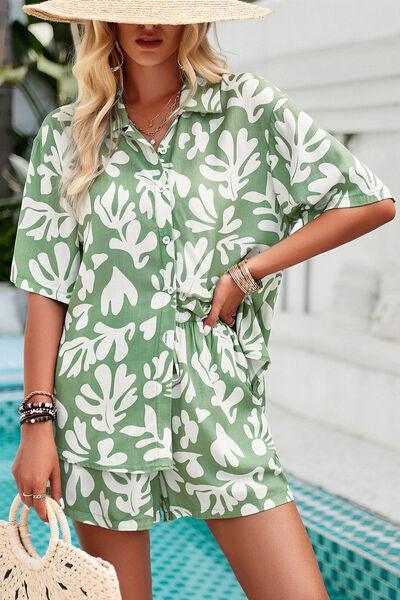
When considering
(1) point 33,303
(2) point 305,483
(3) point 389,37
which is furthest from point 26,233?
(3) point 389,37

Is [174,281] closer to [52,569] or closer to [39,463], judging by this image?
[39,463]

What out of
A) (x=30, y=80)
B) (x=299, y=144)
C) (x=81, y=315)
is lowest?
(x=81, y=315)

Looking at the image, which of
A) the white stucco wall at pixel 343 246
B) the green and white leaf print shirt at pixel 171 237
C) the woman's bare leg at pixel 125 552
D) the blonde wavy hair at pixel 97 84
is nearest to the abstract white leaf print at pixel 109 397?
the green and white leaf print shirt at pixel 171 237

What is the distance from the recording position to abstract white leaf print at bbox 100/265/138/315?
1.87 m

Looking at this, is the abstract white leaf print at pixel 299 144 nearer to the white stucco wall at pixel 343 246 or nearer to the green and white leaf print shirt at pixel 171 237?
the green and white leaf print shirt at pixel 171 237

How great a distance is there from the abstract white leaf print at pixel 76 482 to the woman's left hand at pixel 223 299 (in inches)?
14.7

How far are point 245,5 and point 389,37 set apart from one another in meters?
3.07

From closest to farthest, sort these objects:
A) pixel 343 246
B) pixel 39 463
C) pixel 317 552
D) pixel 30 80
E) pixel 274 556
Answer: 1. pixel 274 556
2. pixel 39 463
3. pixel 317 552
4. pixel 343 246
5. pixel 30 80

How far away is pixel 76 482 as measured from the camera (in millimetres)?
1911

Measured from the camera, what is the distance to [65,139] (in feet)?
6.42

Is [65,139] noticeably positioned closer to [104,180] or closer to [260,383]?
[104,180]

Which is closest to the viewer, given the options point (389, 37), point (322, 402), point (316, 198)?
point (316, 198)

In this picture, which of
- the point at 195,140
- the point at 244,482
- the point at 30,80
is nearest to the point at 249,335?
the point at 244,482

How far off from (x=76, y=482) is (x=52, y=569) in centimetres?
19
